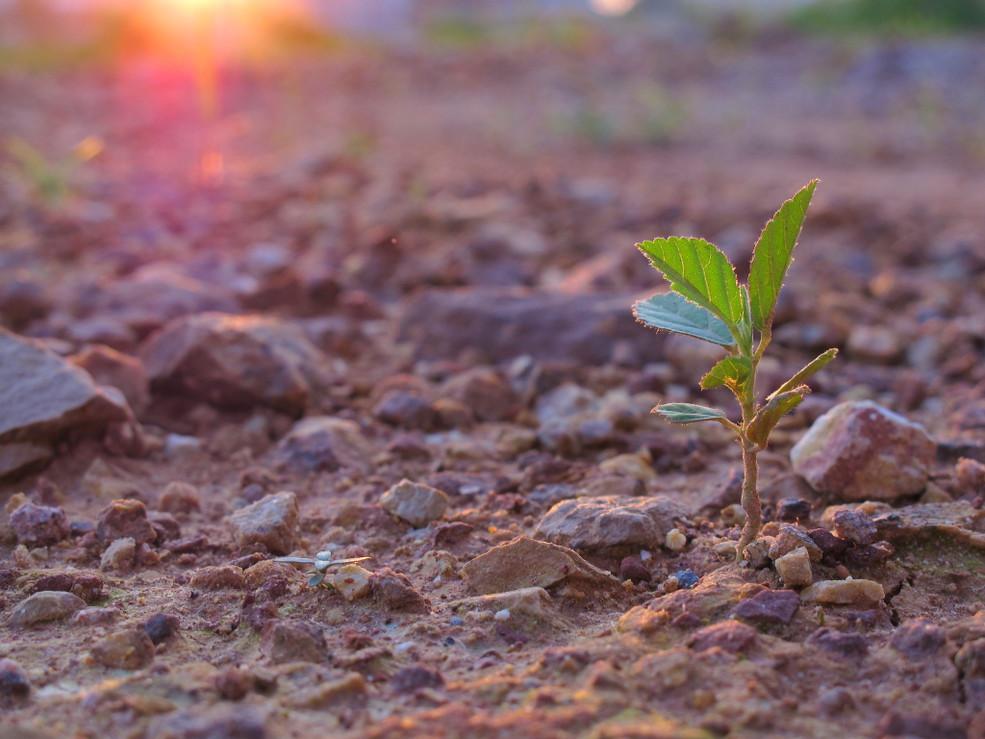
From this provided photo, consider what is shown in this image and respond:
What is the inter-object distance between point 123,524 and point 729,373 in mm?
1111

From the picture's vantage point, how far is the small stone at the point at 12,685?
154 centimetres

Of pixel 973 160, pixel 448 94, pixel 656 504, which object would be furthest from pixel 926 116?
pixel 656 504

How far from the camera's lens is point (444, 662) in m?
1.66

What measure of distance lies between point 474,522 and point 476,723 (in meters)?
0.74

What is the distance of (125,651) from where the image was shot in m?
1.64

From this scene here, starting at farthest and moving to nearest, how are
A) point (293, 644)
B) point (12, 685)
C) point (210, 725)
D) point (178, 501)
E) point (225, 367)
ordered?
point (225, 367) < point (178, 501) < point (293, 644) < point (12, 685) < point (210, 725)

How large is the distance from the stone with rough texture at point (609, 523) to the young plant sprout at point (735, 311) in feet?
0.71

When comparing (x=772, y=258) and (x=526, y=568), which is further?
(x=526, y=568)

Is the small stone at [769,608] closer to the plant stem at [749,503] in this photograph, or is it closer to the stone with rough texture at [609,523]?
the plant stem at [749,503]

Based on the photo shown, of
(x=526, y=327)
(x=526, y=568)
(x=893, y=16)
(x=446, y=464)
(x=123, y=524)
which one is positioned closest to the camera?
(x=526, y=568)

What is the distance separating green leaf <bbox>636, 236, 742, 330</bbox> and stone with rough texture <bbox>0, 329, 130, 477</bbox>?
1.25 m

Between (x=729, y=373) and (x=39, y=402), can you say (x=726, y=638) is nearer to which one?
(x=729, y=373)

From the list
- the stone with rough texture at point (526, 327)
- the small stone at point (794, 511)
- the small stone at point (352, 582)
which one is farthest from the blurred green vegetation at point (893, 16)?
the small stone at point (352, 582)

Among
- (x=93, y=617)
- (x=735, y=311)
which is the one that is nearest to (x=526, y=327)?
(x=735, y=311)
